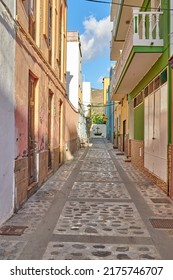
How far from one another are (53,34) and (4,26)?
18.7ft

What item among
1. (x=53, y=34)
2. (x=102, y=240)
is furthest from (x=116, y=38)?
(x=102, y=240)

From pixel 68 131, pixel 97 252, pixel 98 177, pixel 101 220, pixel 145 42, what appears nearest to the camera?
pixel 97 252

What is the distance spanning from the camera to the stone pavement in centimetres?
388

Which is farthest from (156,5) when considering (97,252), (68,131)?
(68,131)

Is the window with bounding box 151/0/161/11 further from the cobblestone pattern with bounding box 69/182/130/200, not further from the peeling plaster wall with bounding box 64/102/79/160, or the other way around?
the peeling plaster wall with bounding box 64/102/79/160

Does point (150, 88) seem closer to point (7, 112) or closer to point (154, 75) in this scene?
point (154, 75)

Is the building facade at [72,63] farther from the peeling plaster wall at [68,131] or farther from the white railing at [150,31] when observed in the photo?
the white railing at [150,31]

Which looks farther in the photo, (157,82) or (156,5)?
(156,5)

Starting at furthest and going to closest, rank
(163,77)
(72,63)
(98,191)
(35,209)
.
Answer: (72,63) < (163,77) < (98,191) < (35,209)

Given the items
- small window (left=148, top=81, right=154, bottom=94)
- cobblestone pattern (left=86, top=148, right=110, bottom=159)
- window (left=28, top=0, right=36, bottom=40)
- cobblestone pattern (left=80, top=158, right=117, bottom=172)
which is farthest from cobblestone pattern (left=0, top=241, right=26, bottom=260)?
cobblestone pattern (left=86, top=148, right=110, bottom=159)

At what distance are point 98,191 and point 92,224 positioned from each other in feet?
9.25

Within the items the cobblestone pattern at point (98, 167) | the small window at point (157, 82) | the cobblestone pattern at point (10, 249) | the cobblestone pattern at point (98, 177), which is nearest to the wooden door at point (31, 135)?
the cobblestone pattern at point (98, 177)

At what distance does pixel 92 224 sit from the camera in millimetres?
5066

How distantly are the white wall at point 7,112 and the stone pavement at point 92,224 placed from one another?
464 mm
